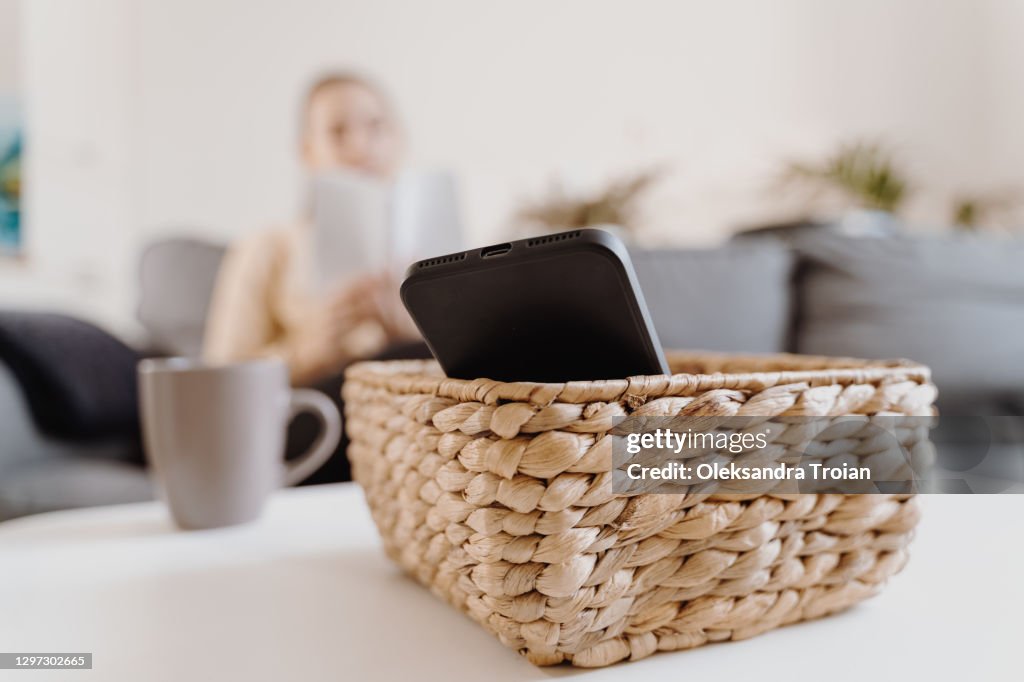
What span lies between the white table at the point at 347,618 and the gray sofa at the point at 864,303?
2.04 feet

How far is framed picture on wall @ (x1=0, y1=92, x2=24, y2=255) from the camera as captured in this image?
7.22 ft

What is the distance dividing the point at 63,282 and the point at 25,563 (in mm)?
2331

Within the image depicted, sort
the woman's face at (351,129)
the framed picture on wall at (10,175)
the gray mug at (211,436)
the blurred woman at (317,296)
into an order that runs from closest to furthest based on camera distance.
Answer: the gray mug at (211,436), the blurred woman at (317,296), the woman's face at (351,129), the framed picture on wall at (10,175)

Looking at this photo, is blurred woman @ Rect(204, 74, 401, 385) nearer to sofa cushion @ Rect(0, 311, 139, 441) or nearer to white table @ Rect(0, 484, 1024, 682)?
sofa cushion @ Rect(0, 311, 139, 441)

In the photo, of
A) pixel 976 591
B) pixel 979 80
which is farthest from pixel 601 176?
pixel 976 591

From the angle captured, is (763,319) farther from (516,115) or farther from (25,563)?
(516,115)

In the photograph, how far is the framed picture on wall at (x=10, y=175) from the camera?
2.20 m

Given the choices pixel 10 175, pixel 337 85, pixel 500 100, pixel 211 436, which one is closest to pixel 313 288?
pixel 211 436

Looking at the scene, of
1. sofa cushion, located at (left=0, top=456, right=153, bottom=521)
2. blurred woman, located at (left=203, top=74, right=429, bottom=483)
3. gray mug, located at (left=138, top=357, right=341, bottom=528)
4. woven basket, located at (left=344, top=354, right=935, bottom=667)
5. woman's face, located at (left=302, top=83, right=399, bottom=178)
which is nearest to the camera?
woven basket, located at (left=344, top=354, right=935, bottom=667)

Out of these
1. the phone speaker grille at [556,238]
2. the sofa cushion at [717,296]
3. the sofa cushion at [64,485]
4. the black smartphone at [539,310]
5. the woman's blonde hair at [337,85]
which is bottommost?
the sofa cushion at [64,485]

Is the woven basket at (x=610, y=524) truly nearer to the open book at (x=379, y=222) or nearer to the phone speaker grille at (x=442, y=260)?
the phone speaker grille at (x=442, y=260)

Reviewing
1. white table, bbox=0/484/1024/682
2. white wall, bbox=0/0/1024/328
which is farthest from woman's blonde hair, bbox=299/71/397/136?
white table, bbox=0/484/1024/682

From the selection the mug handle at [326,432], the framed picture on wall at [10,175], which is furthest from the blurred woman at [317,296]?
the framed picture on wall at [10,175]

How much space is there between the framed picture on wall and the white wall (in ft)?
0.15
